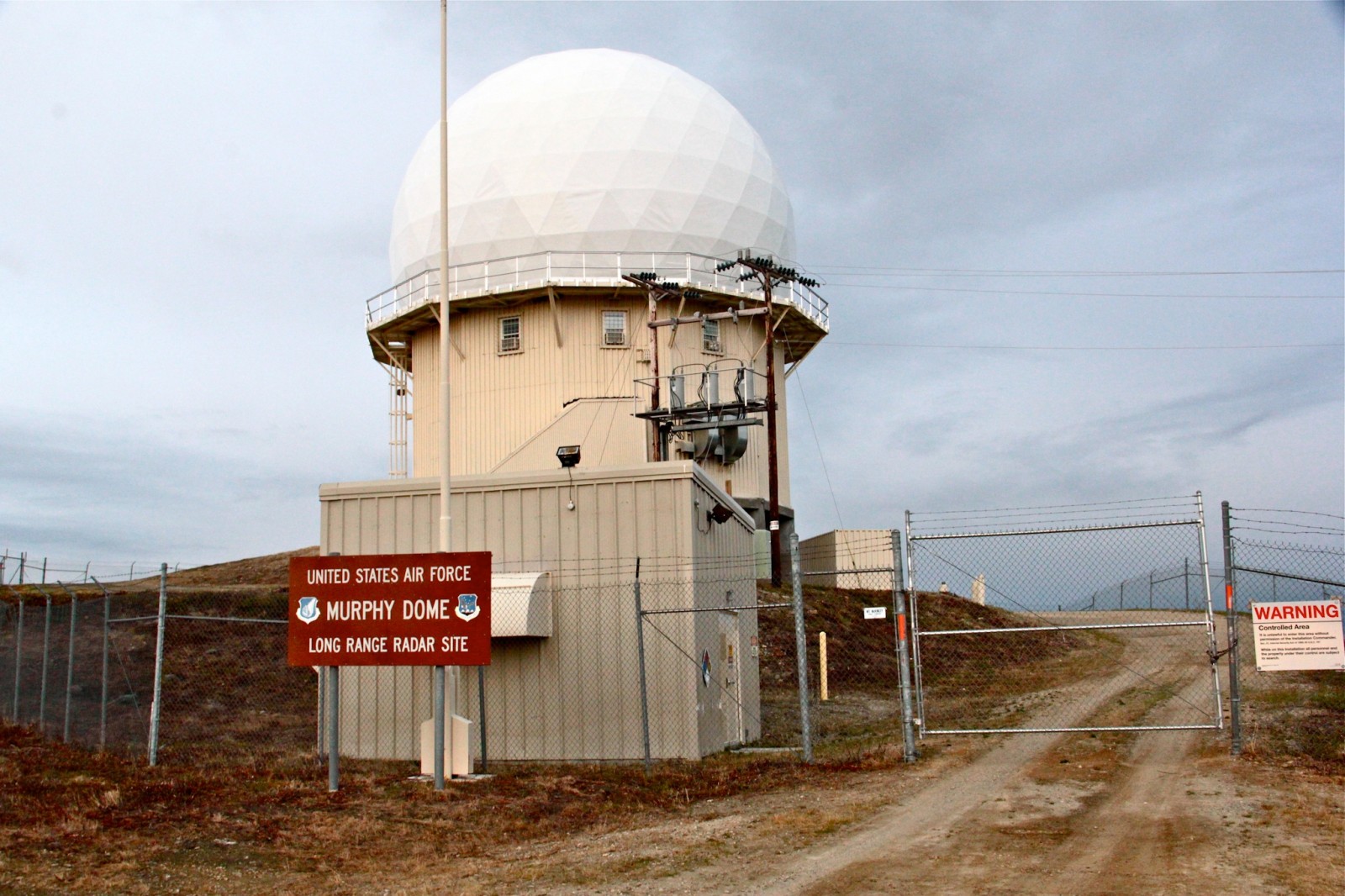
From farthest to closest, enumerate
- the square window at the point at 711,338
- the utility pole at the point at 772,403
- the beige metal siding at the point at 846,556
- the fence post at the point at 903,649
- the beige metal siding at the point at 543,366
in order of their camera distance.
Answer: the beige metal siding at the point at 846,556, the square window at the point at 711,338, the beige metal siding at the point at 543,366, the utility pole at the point at 772,403, the fence post at the point at 903,649

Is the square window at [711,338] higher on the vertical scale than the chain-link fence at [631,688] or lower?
higher

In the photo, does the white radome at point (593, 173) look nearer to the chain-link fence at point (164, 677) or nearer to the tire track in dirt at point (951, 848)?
the chain-link fence at point (164, 677)

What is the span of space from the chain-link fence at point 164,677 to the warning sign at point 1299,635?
11358mm

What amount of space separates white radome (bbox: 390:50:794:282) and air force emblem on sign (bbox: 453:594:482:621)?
2231 centimetres

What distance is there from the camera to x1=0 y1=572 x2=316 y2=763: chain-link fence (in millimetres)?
15398

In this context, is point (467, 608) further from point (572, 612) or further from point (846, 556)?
point (846, 556)

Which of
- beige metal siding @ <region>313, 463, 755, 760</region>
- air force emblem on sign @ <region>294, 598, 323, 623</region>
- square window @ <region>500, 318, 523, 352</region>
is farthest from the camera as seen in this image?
square window @ <region>500, 318, 523, 352</region>

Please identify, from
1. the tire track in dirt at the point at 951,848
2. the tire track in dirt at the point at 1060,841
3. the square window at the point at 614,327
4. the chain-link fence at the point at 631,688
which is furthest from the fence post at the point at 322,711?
the square window at the point at 614,327

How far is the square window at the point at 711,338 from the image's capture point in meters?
34.8

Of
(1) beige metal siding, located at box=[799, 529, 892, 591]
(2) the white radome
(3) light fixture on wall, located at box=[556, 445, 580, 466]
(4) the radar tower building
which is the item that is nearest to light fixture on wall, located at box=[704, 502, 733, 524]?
(3) light fixture on wall, located at box=[556, 445, 580, 466]

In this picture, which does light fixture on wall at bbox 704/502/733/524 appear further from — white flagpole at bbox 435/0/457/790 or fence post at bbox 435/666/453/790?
fence post at bbox 435/666/453/790

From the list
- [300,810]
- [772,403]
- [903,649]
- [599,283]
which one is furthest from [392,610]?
[599,283]

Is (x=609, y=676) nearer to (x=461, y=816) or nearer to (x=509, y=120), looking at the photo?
(x=461, y=816)

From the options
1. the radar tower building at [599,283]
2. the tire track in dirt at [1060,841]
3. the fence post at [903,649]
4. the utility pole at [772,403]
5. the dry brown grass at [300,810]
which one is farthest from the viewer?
the radar tower building at [599,283]
